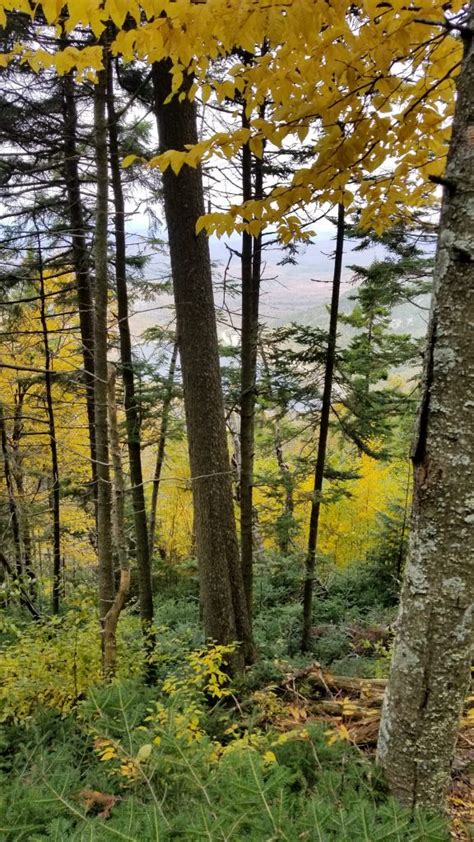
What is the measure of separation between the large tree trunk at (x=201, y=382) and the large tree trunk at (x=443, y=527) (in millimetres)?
3010

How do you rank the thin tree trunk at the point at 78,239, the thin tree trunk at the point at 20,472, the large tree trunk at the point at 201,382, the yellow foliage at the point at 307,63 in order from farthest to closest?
the thin tree trunk at the point at 20,472 < the thin tree trunk at the point at 78,239 < the large tree trunk at the point at 201,382 < the yellow foliage at the point at 307,63

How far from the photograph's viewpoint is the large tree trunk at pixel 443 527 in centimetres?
157

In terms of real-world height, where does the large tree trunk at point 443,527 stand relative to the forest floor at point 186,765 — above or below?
above

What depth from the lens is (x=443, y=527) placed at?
1.66 metres

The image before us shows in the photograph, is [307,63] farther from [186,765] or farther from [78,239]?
[78,239]

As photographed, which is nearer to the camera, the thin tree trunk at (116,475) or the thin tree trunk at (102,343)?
the thin tree trunk at (116,475)

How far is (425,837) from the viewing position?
1528 millimetres

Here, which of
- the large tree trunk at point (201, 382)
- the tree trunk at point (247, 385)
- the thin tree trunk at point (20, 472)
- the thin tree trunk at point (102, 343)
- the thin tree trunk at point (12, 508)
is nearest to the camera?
the large tree trunk at point (201, 382)

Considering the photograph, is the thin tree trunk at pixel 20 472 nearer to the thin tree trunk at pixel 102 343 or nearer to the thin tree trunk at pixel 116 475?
the thin tree trunk at pixel 102 343

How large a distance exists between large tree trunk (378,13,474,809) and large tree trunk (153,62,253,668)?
301 centimetres

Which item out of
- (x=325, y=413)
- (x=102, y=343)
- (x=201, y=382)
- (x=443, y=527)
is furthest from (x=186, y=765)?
(x=325, y=413)

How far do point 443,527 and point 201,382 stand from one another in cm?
328

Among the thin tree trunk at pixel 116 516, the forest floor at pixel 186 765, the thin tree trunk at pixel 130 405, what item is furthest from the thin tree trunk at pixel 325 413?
the thin tree trunk at pixel 116 516

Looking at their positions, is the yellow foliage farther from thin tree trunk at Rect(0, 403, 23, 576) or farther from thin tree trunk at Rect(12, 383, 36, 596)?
thin tree trunk at Rect(12, 383, 36, 596)
